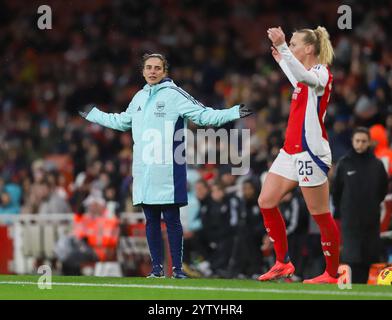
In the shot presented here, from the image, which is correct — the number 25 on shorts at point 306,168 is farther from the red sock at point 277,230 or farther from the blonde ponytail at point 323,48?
the blonde ponytail at point 323,48

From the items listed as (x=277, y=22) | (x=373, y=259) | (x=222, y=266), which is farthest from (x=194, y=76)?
(x=373, y=259)

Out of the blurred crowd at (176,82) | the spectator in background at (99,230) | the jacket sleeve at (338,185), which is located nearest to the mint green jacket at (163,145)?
the jacket sleeve at (338,185)

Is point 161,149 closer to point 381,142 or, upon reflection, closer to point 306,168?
point 306,168

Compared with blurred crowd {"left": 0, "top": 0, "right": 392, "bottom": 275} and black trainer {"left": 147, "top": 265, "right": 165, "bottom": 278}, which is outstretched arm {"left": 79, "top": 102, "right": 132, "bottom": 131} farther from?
blurred crowd {"left": 0, "top": 0, "right": 392, "bottom": 275}

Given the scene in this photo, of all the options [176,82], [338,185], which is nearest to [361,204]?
[338,185]

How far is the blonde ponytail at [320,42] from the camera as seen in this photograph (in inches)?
406

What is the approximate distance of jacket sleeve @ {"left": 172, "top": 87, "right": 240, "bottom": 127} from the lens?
34.4 feet

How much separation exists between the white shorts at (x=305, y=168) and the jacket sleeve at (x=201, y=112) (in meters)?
0.60

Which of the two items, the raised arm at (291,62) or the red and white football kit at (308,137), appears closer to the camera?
the raised arm at (291,62)

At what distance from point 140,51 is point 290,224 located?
11717mm

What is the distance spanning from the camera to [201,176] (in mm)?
18297

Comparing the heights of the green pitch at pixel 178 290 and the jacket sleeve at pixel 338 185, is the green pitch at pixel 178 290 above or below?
below

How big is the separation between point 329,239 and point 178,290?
1.58 meters
